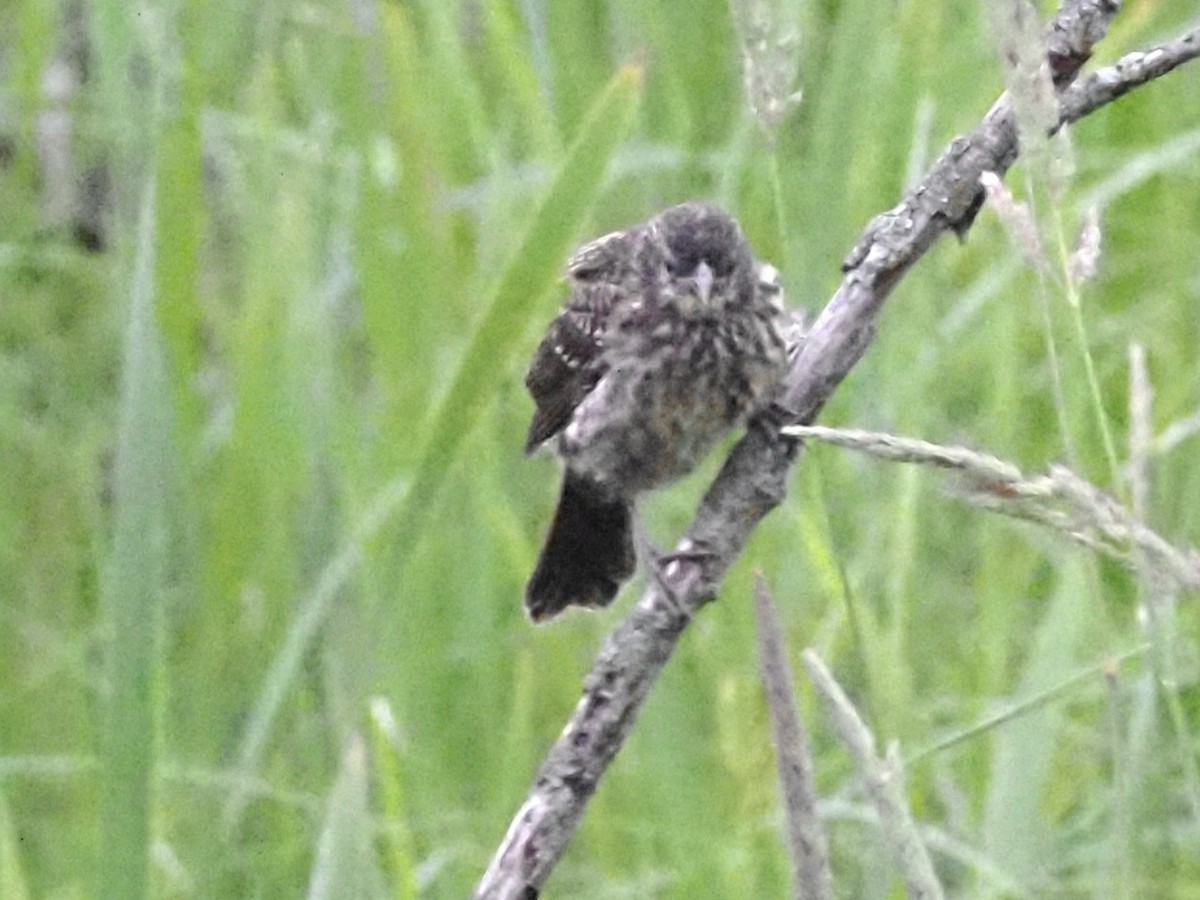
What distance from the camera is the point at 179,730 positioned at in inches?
115

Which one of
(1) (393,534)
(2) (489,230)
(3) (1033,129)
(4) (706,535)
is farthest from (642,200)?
(3) (1033,129)

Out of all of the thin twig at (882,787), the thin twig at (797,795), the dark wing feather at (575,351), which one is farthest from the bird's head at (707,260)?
the thin twig at (882,787)

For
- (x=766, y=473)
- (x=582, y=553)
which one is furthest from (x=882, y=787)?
(x=582, y=553)

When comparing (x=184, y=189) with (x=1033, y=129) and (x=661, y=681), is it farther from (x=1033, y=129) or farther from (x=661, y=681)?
(x=1033, y=129)

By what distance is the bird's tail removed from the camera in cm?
308

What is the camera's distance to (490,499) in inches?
115

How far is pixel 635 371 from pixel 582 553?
0.33 metres

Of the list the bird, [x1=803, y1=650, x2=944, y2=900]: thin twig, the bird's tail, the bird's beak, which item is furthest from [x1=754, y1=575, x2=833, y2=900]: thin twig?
the bird's tail

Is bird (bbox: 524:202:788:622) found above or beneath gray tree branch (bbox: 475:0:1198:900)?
above

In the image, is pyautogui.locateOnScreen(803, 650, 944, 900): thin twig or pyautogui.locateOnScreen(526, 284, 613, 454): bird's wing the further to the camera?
pyautogui.locateOnScreen(526, 284, 613, 454): bird's wing

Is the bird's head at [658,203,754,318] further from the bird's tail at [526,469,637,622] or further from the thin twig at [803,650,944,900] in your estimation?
the thin twig at [803,650,944,900]

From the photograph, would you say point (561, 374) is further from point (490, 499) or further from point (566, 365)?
point (490, 499)

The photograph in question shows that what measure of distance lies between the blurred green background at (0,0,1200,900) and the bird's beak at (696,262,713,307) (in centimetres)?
19

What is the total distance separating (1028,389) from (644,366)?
1030 millimetres
